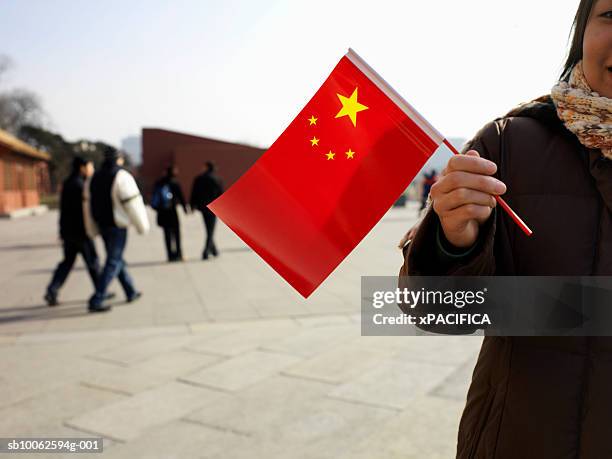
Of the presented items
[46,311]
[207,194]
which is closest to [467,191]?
[46,311]

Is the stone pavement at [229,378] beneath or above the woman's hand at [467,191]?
beneath

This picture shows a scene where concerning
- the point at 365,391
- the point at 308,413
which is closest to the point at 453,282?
the point at 308,413

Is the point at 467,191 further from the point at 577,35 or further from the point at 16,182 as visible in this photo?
the point at 16,182

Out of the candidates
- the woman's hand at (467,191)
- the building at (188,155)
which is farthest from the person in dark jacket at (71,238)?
the building at (188,155)

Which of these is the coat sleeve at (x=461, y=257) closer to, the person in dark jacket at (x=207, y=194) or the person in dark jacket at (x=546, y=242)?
the person in dark jacket at (x=546, y=242)

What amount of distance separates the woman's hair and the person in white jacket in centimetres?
583

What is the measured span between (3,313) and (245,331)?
9.49 ft

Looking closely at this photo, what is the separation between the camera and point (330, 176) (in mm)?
1638

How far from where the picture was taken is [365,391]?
13.6 ft

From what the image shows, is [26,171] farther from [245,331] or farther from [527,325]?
[527,325]

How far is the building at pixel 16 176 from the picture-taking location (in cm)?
2742

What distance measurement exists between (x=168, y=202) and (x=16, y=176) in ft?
78.8

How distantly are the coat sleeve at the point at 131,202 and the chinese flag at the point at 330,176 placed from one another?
536 centimetres

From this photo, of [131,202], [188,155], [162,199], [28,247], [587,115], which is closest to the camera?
[587,115]
